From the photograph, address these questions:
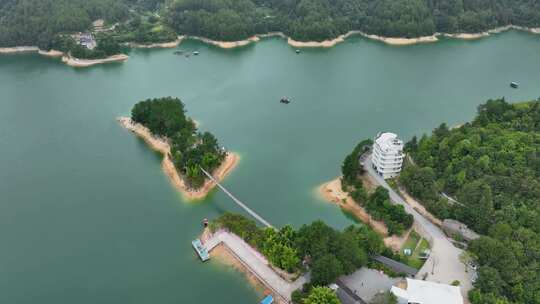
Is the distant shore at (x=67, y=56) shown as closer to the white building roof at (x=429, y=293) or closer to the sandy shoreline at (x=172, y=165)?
the sandy shoreline at (x=172, y=165)

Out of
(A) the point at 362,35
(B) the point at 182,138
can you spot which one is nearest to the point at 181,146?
(B) the point at 182,138

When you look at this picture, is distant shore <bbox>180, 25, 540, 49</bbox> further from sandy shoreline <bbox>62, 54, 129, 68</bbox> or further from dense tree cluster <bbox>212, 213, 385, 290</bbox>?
dense tree cluster <bbox>212, 213, 385, 290</bbox>

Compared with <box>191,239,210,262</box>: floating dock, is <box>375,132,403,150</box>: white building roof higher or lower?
higher

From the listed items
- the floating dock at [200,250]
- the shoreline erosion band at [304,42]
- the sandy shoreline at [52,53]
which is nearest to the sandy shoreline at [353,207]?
the floating dock at [200,250]

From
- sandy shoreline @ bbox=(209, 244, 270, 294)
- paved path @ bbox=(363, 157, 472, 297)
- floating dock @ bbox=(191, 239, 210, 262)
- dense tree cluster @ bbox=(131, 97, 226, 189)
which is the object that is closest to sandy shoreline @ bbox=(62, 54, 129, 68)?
dense tree cluster @ bbox=(131, 97, 226, 189)

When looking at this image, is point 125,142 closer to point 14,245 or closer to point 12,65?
point 14,245

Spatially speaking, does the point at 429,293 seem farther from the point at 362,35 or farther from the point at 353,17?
the point at 353,17

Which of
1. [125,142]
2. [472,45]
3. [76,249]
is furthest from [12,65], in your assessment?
[472,45]
